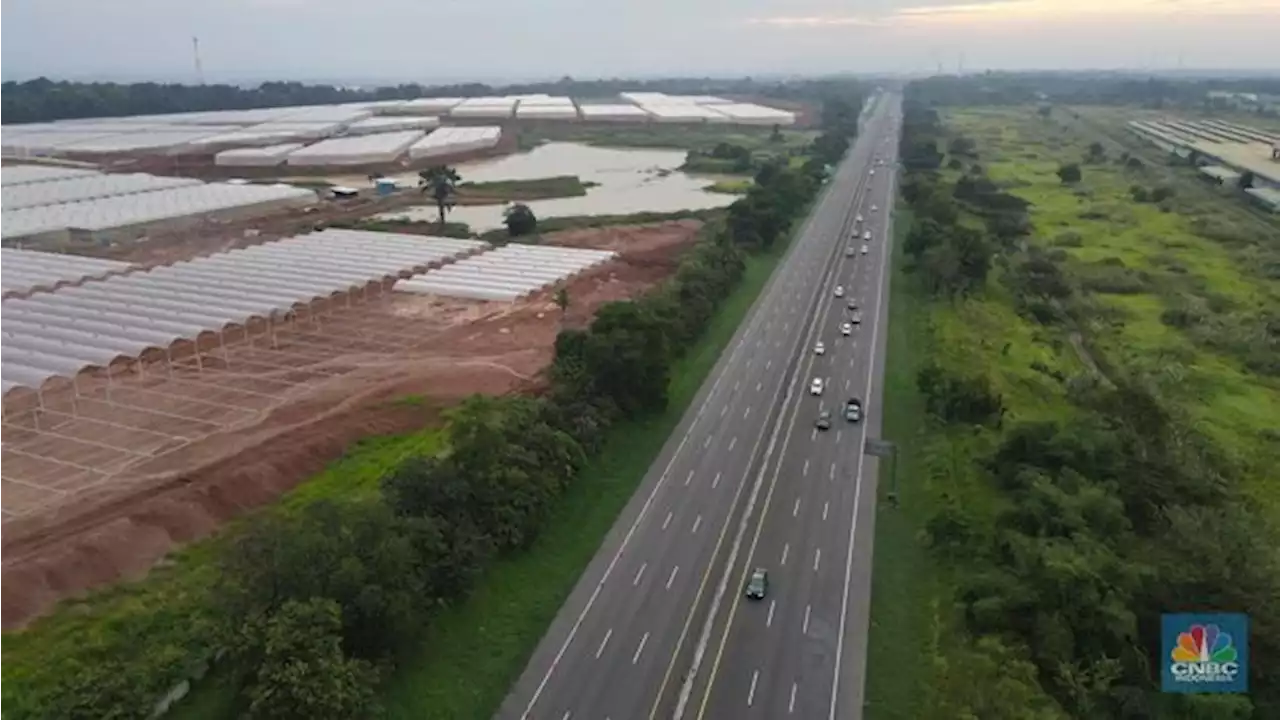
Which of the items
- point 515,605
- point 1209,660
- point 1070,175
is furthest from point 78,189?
point 1070,175

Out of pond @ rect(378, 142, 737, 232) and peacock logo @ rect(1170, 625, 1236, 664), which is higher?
pond @ rect(378, 142, 737, 232)

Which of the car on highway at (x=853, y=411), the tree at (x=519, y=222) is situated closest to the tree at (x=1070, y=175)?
the tree at (x=519, y=222)

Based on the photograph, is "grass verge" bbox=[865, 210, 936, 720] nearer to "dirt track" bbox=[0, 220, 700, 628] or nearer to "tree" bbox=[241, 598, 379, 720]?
"tree" bbox=[241, 598, 379, 720]

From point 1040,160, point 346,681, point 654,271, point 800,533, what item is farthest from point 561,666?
point 1040,160

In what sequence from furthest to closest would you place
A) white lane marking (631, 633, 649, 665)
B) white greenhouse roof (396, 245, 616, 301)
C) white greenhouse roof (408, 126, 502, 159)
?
white greenhouse roof (408, 126, 502, 159)
white greenhouse roof (396, 245, 616, 301)
white lane marking (631, 633, 649, 665)

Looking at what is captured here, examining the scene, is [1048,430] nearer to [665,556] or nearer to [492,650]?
[665,556]

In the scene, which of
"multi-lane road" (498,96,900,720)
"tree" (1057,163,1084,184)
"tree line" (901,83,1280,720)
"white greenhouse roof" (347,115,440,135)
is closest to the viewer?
"tree line" (901,83,1280,720)

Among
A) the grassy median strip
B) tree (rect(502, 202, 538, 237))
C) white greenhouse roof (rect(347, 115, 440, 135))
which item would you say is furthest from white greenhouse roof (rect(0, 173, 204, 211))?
the grassy median strip
